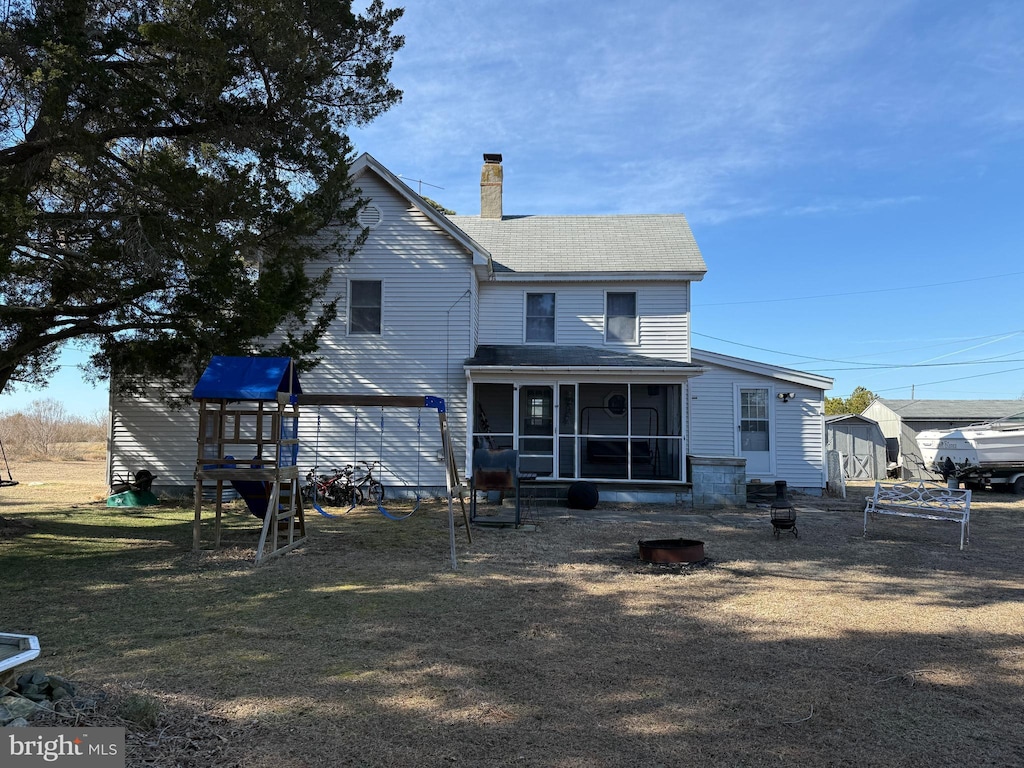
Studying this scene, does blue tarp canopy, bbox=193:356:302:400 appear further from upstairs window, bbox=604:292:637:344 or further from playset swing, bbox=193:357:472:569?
upstairs window, bbox=604:292:637:344

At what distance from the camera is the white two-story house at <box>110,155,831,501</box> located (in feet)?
53.0

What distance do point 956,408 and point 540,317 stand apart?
24412 mm

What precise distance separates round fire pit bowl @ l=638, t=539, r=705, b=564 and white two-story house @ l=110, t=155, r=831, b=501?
655cm

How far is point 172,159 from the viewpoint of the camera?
906cm

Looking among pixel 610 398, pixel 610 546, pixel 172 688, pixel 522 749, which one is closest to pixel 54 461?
pixel 610 398

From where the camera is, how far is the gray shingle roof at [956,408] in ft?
97.2

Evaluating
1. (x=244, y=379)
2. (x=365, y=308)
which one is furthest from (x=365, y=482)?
(x=244, y=379)

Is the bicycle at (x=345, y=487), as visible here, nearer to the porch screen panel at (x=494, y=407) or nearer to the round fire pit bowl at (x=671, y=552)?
the porch screen panel at (x=494, y=407)

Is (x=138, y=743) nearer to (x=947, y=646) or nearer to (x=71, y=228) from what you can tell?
(x=947, y=646)

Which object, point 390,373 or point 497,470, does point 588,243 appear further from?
point 497,470

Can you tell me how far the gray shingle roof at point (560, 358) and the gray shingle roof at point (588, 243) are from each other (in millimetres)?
2031

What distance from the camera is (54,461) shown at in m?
32.8

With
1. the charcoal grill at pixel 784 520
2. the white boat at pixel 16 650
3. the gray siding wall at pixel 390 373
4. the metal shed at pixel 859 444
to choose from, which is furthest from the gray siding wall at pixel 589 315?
the white boat at pixel 16 650

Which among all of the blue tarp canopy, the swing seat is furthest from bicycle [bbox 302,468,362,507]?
the blue tarp canopy
